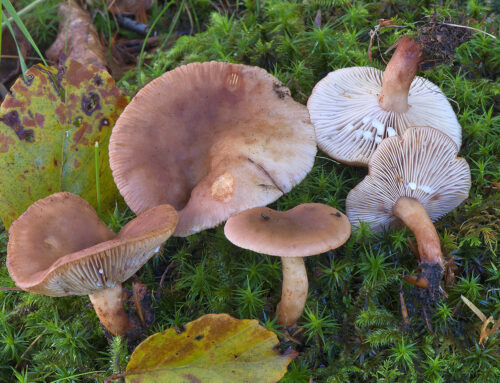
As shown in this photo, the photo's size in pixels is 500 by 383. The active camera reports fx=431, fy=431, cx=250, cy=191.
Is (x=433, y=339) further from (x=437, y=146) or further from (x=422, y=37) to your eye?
(x=422, y=37)

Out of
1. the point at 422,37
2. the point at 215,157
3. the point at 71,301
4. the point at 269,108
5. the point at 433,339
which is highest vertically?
the point at 422,37

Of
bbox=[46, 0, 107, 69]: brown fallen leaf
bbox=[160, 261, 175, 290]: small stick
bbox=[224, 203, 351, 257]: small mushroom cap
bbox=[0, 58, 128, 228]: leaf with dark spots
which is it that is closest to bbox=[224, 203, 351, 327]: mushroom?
bbox=[224, 203, 351, 257]: small mushroom cap

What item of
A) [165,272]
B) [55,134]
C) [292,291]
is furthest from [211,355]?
[55,134]

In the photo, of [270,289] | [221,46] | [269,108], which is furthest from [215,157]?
[221,46]

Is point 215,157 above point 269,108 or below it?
below

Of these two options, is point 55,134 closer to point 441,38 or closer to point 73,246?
point 73,246

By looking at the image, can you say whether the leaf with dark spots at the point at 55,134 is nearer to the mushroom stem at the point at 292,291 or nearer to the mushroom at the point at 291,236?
the mushroom at the point at 291,236

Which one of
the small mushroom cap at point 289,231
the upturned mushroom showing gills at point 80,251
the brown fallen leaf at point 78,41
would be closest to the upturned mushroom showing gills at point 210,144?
the small mushroom cap at point 289,231

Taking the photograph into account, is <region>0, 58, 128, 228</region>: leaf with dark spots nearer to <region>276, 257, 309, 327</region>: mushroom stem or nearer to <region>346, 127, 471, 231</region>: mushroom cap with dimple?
<region>276, 257, 309, 327</region>: mushroom stem
